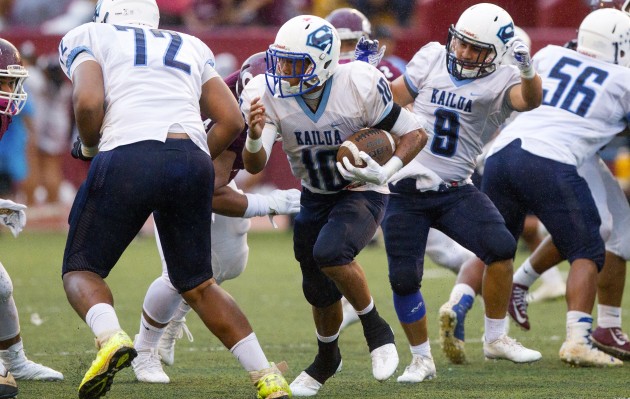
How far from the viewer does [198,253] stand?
13.6ft

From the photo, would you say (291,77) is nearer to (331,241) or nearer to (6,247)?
(331,241)

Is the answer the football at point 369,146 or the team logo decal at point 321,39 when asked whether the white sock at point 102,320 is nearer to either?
the football at point 369,146

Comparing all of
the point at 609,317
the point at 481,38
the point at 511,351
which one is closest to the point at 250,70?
the point at 481,38

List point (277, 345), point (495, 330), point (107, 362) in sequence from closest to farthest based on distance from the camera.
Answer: point (107, 362)
point (495, 330)
point (277, 345)

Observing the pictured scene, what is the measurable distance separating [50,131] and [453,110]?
745cm

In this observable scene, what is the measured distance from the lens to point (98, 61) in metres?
4.21

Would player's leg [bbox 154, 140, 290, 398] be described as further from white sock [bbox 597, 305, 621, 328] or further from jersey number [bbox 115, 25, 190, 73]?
white sock [bbox 597, 305, 621, 328]

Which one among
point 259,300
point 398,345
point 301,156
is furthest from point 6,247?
point 301,156

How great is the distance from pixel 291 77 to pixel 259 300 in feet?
11.4

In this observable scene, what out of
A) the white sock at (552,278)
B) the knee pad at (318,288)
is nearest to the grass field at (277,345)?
the white sock at (552,278)

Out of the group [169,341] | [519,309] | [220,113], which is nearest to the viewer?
[220,113]

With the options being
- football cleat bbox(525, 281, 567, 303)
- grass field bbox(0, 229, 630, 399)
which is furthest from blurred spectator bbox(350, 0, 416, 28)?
football cleat bbox(525, 281, 567, 303)

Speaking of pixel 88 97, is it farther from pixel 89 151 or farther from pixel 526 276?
pixel 526 276

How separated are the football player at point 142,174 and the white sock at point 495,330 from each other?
4.83ft
